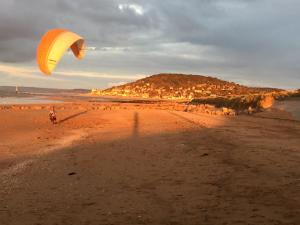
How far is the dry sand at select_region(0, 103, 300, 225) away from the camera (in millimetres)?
7230

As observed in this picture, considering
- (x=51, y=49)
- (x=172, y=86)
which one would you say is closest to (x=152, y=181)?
(x=51, y=49)

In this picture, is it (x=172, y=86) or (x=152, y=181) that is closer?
(x=152, y=181)

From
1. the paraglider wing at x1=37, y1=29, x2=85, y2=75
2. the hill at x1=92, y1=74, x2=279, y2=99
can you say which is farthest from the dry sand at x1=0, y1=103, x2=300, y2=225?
the hill at x1=92, y1=74, x2=279, y2=99

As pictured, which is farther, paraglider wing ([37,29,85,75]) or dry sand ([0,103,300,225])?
paraglider wing ([37,29,85,75])

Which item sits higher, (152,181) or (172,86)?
(172,86)

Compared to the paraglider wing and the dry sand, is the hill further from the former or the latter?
the dry sand

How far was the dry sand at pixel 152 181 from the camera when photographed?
285 inches

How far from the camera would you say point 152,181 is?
32.0 ft

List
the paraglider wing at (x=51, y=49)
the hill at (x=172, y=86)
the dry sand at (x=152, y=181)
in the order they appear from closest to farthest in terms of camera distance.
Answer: the dry sand at (x=152, y=181) < the paraglider wing at (x=51, y=49) < the hill at (x=172, y=86)

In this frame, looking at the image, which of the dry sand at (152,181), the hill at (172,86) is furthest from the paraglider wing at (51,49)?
the hill at (172,86)

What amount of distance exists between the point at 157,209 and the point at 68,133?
1395cm

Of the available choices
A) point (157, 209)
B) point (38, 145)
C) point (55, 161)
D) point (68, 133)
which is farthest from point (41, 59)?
point (157, 209)

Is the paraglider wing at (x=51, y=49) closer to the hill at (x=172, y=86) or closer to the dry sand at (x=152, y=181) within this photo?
the dry sand at (x=152, y=181)

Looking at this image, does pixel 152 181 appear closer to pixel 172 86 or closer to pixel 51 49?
pixel 51 49
